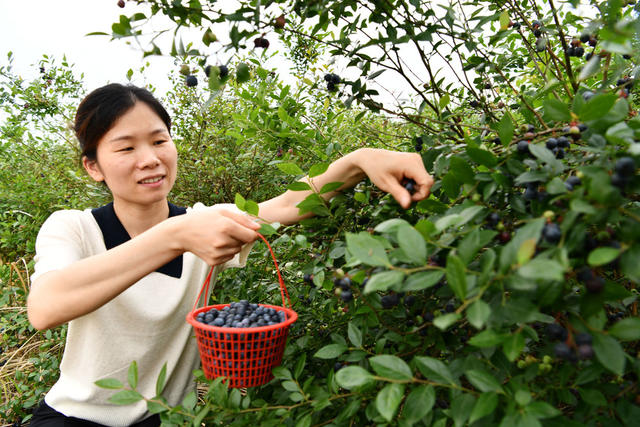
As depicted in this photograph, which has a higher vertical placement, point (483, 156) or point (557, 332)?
point (483, 156)

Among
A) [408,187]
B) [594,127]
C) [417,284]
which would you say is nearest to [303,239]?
[408,187]

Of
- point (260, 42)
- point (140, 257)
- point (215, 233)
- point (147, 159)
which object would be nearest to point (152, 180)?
point (147, 159)

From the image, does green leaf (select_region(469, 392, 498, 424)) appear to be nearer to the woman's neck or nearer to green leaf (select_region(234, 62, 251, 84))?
green leaf (select_region(234, 62, 251, 84))

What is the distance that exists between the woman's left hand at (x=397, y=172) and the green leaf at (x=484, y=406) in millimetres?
458

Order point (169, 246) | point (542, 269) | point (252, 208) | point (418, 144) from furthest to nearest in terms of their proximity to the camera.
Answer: point (418, 144), point (169, 246), point (252, 208), point (542, 269)

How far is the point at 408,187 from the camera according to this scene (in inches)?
39.7

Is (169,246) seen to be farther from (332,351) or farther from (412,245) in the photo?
(412,245)

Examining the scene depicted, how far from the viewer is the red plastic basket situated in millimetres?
998

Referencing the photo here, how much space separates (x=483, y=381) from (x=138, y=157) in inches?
52.1

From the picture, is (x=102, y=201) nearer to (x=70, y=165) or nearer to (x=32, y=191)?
(x=32, y=191)

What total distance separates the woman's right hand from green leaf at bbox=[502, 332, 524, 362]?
62 centimetres

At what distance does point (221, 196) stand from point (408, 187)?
2235mm

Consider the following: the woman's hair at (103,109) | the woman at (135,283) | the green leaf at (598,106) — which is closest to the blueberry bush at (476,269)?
the green leaf at (598,106)

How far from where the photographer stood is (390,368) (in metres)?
0.67
